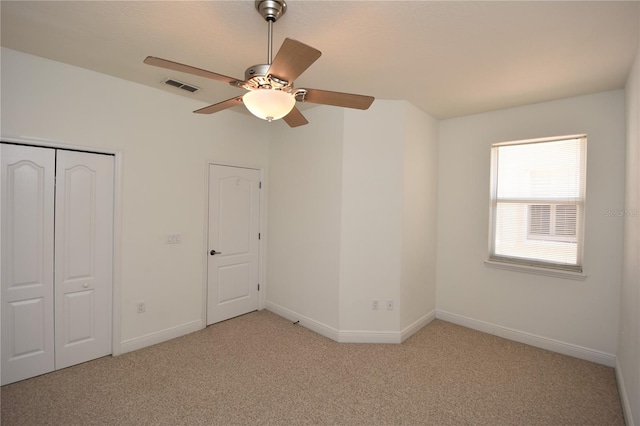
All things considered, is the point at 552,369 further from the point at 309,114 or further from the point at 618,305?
the point at 309,114

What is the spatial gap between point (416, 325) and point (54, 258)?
3.73 m

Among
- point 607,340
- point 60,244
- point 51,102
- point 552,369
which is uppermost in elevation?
point 51,102

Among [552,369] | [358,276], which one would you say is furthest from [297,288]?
[552,369]

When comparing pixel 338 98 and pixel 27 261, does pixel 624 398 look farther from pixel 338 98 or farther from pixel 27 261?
pixel 27 261

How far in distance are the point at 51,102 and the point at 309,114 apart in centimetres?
241

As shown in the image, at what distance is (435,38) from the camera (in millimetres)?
2062

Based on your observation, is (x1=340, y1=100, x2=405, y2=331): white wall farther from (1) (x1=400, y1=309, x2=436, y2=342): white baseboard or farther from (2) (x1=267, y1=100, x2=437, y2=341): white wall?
(1) (x1=400, y1=309, x2=436, y2=342): white baseboard

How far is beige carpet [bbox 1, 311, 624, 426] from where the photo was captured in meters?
2.16

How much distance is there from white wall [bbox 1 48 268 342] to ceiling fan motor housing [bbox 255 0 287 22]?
1921mm

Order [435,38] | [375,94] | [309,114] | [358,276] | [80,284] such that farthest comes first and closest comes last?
[309,114]
[358,276]
[375,94]
[80,284]
[435,38]

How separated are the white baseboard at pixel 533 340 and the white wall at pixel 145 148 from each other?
3217mm

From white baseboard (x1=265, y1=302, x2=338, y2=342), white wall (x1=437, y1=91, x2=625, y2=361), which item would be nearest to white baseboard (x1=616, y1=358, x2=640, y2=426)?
white wall (x1=437, y1=91, x2=625, y2=361)

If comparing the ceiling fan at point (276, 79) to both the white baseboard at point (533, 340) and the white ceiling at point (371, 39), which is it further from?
the white baseboard at point (533, 340)

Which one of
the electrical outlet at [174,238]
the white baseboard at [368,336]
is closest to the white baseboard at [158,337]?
the electrical outlet at [174,238]
